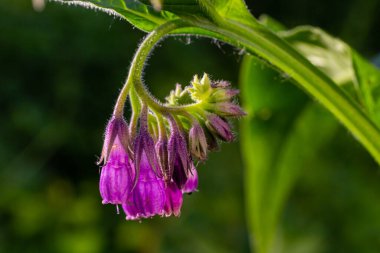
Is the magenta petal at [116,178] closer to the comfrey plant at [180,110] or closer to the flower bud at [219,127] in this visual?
the comfrey plant at [180,110]

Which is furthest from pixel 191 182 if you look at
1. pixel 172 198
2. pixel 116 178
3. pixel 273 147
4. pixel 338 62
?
pixel 273 147

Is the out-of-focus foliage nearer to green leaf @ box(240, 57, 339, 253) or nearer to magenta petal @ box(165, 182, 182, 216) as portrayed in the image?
green leaf @ box(240, 57, 339, 253)

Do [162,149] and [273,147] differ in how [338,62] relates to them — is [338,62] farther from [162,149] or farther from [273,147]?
[162,149]

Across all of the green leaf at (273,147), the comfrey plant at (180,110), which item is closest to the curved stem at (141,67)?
the comfrey plant at (180,110)

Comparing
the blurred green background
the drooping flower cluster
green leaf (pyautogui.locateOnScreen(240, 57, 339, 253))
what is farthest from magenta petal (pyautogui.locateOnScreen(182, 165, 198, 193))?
the blurred green background

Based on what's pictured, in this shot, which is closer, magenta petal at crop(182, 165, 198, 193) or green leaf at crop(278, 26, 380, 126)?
magenta petal at crop(182, 165, 198, 193)
